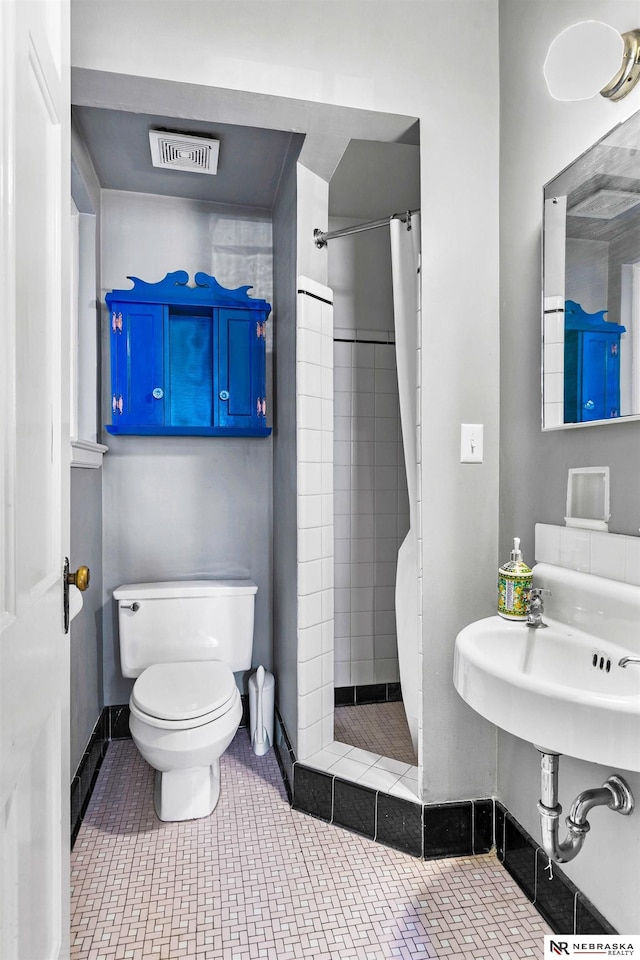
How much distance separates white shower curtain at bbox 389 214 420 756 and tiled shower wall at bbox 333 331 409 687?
84 centimetres

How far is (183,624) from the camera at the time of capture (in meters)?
2.40

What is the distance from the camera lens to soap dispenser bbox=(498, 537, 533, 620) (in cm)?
151

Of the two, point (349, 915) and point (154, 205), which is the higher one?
point (154, 205)

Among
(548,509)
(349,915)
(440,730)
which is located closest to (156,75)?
(548,509)

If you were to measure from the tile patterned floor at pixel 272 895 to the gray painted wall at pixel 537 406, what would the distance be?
9.9 inches

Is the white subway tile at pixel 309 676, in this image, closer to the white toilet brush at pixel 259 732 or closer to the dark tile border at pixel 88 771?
the white toilet brush at pixel 259 732

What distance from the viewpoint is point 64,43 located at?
39.8 inches

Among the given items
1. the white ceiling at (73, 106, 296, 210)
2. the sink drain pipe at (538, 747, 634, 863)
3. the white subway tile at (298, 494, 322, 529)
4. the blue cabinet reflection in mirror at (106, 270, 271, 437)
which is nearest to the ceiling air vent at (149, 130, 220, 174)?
the white ceiling at (73, 106, 296, 210)

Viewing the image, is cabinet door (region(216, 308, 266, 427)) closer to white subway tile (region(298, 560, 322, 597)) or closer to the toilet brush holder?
white subway tile (region(298, 560, 322, 597))

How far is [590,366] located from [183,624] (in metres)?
1.81

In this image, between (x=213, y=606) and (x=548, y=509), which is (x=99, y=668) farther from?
(x=548, y=509)

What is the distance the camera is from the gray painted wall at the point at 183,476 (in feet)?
8.49

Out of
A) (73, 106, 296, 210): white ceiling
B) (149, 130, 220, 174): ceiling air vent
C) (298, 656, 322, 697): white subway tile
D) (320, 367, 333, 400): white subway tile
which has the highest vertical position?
(73, 106, 296, 210): white ceiling

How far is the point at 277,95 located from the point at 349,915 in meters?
2.23
